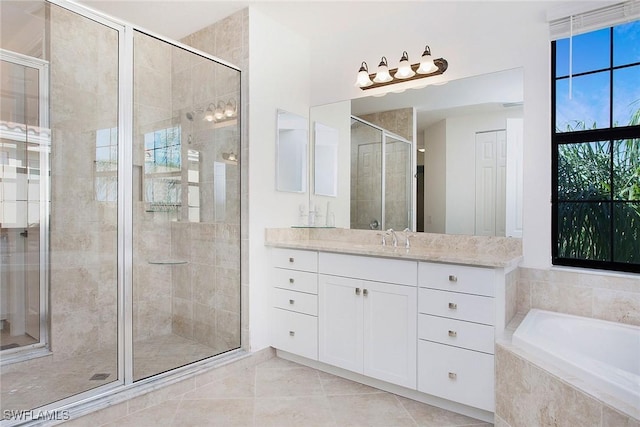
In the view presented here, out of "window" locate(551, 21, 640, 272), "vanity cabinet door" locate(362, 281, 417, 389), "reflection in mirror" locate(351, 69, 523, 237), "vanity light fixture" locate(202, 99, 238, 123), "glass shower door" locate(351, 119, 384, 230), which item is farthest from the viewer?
"glass shower door" locate(351, 119, 384, 230)

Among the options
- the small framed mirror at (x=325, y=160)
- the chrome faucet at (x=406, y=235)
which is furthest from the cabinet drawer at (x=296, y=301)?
the small framed mirror at (x=325, y=160)

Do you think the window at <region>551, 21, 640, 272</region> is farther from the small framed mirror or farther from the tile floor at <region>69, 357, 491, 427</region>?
the small framed mirror

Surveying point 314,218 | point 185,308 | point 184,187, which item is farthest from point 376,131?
point 185,308

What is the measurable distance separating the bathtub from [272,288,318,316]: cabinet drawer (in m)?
1.32

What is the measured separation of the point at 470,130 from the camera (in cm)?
261

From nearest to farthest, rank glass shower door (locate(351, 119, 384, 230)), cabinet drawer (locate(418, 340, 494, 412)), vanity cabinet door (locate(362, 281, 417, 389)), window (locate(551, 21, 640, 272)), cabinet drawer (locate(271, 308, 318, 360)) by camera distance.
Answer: cabinet drawer (locate(418, 340, 494, 412)) < window (locate(551, 21, 640, 272)) < vanity cabinet door (locate(362, 281, 417, 389)) < cabinet drawer (locate(271, 308, 318, 360)) < glass shower door (locate(351, 119, 384, 230))

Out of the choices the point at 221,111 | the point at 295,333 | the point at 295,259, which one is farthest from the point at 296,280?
the point at 221,111

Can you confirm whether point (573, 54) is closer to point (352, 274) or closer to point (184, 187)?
point (352, 274)

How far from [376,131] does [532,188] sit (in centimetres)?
121

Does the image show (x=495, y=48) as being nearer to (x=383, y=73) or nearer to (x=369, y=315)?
(x=383, y=73)

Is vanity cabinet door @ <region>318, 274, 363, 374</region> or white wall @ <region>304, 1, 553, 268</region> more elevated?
white wall @ <region>304, 1, 553, 268</region>

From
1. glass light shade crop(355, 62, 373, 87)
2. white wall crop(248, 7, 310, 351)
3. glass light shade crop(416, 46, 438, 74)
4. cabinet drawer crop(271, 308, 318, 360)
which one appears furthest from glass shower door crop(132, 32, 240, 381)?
glass light shade crop(416, 46, 438, 74)

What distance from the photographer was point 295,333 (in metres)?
2.83

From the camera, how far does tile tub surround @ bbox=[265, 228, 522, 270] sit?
2207 millimetres
